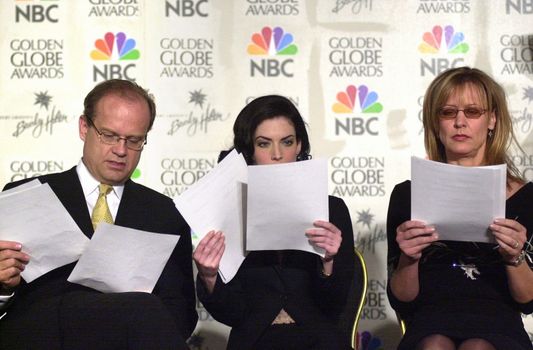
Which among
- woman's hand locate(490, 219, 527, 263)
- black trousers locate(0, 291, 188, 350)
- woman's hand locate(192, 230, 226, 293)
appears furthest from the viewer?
woman's hand locate(192, 230, 226, 293)

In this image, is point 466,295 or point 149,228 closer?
point 466,295

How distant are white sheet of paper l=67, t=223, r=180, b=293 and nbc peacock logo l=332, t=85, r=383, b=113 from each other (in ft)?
6.74

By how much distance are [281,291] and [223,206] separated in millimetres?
449

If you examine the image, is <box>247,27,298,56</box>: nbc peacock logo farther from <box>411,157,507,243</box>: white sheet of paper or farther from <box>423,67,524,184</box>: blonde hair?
<box>411,157,507,243</box>: white sheet of paper

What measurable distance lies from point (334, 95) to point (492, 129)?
1485mm

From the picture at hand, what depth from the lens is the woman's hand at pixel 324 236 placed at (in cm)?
286

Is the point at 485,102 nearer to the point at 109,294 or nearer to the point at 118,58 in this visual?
the point at 109,294

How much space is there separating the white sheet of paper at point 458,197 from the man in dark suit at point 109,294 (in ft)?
3.13

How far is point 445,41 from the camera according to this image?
450cm

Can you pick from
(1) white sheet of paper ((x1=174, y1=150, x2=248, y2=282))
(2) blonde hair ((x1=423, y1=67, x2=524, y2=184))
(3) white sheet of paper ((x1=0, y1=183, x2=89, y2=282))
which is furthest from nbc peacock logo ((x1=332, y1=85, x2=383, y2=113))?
(3) white sheet of paper ((x1=0, y1=183, x2=89, y2=282))

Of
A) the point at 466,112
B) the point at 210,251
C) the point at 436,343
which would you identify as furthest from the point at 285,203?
the point at 466,112

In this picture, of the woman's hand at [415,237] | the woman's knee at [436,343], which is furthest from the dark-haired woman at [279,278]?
the woman's knee at [436,343]

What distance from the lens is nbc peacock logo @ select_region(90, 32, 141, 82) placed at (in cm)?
457

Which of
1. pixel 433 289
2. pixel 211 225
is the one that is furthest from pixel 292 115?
pixel 433 289
